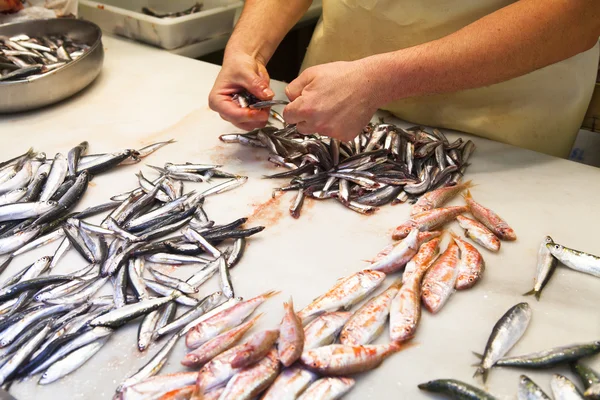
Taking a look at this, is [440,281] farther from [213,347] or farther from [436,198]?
[213,347]

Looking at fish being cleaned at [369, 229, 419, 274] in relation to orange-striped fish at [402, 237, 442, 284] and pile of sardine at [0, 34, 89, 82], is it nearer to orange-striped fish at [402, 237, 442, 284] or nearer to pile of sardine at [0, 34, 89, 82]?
orange-striped fish at [402, 237, 442, 284]

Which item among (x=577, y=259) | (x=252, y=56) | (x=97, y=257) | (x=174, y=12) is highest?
(x=252, y=56)

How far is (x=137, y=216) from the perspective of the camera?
6.05 ft

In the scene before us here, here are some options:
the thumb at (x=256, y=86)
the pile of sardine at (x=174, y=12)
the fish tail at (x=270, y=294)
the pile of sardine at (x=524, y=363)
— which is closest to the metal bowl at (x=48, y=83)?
the pile of sardine at (x=174, y=12)

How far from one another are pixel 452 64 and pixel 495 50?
0.16 metres

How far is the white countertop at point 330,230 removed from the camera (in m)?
1.24

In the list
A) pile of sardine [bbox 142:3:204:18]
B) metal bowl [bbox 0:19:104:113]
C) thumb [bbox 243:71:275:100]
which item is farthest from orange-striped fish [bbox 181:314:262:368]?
pile of sardine [bbox 142:3:204:18]

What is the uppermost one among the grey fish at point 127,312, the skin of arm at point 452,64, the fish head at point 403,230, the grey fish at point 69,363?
the skin of arm at point 452,64

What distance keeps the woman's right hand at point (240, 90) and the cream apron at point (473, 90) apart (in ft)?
1.73

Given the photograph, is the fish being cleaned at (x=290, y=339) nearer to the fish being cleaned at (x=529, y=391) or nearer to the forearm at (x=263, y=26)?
the fish being cleaned at (x=529, y=391)

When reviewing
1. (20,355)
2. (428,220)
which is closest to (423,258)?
(428,220)

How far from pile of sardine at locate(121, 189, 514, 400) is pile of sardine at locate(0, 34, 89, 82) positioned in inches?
79.1

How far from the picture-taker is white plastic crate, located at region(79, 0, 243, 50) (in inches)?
129

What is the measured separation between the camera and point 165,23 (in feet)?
10.6
